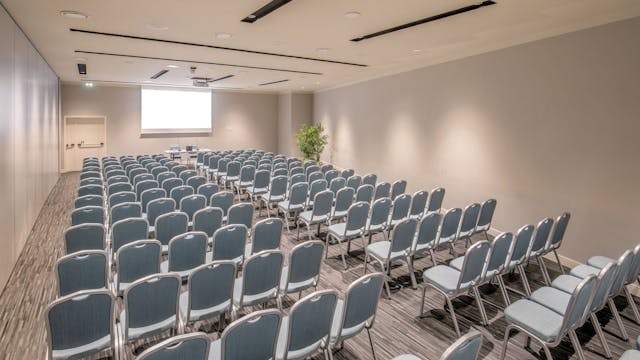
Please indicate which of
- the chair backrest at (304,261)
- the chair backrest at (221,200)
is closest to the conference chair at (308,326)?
the chair backrest at (304,261)

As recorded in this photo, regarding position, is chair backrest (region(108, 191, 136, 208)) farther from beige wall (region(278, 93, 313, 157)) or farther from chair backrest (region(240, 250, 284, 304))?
beige wall (region(278, 93, 313, 157))

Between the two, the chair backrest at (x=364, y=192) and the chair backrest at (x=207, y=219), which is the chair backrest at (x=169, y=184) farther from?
the chair backrest at (x=364, y=192)

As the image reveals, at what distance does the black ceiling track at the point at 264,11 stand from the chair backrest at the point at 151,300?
11.1ft

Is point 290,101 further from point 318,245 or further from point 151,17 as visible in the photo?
point 318,245

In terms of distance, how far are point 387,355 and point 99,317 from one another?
8.06 feet

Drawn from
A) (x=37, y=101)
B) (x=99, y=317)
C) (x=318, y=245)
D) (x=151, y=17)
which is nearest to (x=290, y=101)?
(x=37, y=101)

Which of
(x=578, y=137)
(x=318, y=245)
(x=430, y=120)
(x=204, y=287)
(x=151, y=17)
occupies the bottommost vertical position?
(x=204, y=287)

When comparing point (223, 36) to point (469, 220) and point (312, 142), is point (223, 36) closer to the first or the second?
point (469, 220)

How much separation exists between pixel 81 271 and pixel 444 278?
353 cm

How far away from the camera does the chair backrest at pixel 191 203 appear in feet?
19.2

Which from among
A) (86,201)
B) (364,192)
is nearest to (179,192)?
(86,201)

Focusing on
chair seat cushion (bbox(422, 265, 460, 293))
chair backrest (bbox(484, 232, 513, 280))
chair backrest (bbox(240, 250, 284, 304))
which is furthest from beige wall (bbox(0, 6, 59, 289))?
chair backrest (bbox(484, 232, 513, 280))

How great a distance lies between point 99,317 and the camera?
268 centimetres

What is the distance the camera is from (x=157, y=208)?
5559mm
